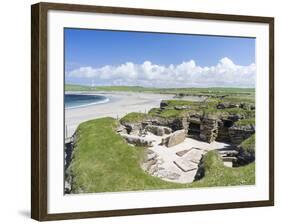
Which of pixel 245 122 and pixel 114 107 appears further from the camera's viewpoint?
pixel 245 122

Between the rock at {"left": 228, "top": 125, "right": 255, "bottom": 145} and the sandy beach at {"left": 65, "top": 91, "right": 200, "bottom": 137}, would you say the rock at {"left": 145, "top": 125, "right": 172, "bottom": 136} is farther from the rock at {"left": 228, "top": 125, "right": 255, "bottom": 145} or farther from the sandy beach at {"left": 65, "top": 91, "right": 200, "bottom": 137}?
the rock at {"left": 228, "top": 125, "right": 255, "bottom": 145}

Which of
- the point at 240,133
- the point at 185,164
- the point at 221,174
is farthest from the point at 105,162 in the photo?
the point at 240,133

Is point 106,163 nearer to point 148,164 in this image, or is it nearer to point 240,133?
point 148,164

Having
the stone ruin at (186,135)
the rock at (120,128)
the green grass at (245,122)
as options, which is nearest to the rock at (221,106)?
the stone ruin at (186,135)

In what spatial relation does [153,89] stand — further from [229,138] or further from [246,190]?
[246,190]

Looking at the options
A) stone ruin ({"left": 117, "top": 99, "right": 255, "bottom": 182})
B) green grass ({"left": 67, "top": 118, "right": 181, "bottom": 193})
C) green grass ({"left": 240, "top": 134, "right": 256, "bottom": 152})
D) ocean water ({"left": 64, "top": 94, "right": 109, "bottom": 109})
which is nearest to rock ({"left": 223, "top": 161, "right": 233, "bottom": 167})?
stone ruin ({"left": 117, "top": 99, "right": 255, "bottom": 182})

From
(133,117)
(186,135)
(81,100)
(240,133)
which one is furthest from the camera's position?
(240,133)

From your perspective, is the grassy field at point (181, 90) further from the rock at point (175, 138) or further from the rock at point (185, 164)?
the rock at point (185, 164)
